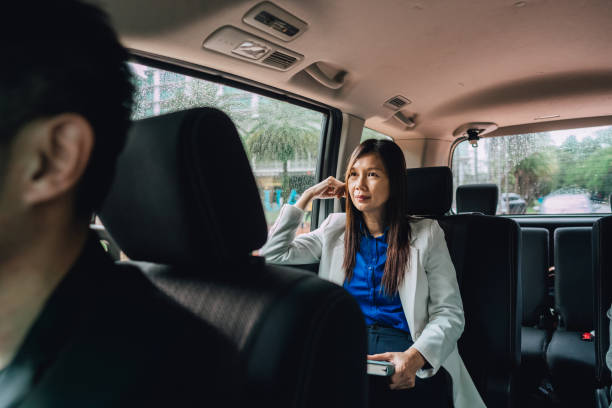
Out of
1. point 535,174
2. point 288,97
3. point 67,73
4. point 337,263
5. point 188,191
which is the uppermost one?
point 288,97

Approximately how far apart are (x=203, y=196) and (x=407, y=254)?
1223 millimetres

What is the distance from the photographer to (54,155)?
49 cm

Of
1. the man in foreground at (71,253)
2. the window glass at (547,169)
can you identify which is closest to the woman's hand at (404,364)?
the man in foreground at (71,253)

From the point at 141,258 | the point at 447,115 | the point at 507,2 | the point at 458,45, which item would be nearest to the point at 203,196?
the point at 141,258

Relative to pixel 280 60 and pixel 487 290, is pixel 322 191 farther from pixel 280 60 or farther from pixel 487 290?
pixel 487 290

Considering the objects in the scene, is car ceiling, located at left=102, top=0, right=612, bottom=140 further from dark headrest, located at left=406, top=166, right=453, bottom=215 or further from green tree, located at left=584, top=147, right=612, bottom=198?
dark headrest, located at left=406, top=166, right=453, bottom=215

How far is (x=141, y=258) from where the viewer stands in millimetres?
772

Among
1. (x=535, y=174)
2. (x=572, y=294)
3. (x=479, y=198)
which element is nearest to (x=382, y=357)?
(x=479, y=198)

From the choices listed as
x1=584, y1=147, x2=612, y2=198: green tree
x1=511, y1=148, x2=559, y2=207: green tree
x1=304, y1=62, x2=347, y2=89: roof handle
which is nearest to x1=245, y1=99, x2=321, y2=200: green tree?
x1=304, y1=62, x2=347, y2=89: roof handle

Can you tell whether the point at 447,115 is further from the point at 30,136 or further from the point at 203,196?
the point at 30,136

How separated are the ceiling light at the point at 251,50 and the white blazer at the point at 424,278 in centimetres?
73

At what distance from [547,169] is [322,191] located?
8.78ft

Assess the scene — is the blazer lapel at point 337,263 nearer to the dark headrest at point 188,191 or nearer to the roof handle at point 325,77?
the roof handle at point 325,77

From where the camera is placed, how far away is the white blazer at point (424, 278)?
153cm
